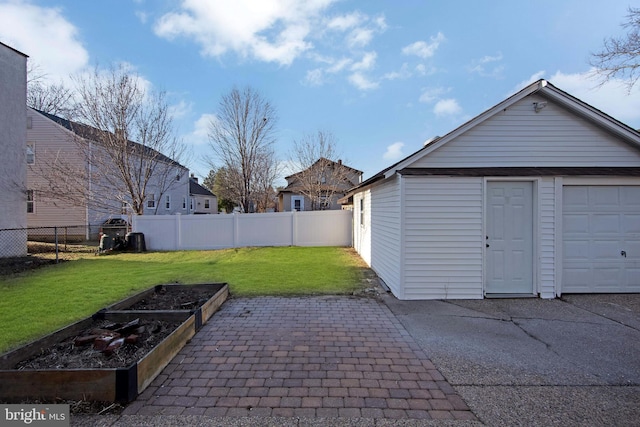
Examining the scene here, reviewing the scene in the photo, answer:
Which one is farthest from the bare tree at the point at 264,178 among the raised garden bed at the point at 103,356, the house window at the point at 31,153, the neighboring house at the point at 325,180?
the raised garden bed at the point at 103,356

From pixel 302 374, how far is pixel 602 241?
7245 mm

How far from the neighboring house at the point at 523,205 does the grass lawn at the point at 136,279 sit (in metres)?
2.20

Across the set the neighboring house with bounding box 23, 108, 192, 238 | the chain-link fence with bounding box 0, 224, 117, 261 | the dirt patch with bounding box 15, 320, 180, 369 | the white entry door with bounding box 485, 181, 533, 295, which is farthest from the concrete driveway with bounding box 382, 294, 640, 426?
the neighboring house with bounding box 23, 108, 192, 238

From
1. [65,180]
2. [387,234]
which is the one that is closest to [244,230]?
[387,234]

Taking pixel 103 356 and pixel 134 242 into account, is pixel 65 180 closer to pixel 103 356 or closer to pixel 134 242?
pixel 134 242

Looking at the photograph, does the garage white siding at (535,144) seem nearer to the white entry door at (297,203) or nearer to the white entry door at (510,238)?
the white entry door at (510,238)

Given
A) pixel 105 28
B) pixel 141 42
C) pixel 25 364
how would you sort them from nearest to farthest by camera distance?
pixel 25 364 < pixel 105 28 < pixel 141 42

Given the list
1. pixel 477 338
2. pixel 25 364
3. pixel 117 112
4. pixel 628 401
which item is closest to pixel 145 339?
pixel 25 364

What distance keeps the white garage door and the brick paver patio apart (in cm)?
467

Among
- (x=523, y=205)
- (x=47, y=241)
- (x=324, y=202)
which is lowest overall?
(x=47, y=241)

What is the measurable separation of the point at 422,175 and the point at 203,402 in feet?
17.8

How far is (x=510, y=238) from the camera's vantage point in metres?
6.51

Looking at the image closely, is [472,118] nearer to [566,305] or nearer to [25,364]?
[566,305]

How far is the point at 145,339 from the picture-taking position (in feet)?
13.1
